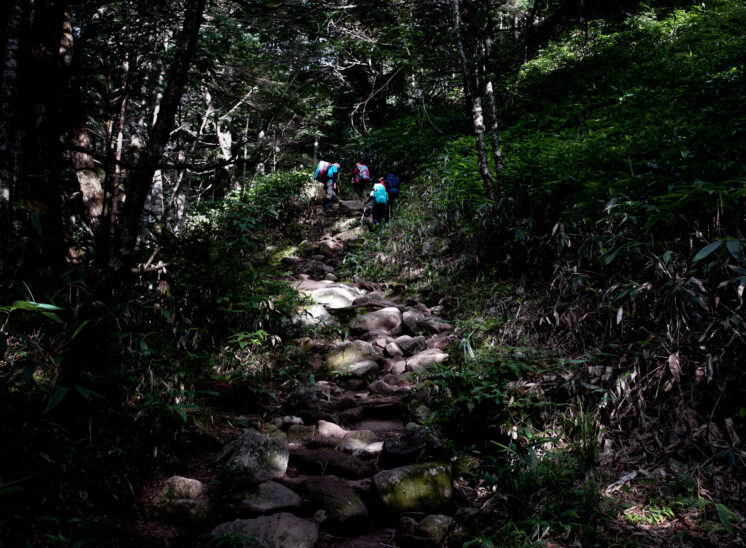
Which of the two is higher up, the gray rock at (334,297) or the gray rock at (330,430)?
the gray rock at (334,297)

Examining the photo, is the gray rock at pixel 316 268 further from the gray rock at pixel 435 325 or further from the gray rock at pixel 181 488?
the gray rock at pixel 181 488

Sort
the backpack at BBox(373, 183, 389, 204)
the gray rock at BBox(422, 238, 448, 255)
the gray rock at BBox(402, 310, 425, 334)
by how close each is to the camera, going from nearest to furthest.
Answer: the gray rock at BBox(402, 310, 425, 334) → the gray rock at BBox(422, 238, 448, 255) → the backpack at BBox(373, 183, 389, 204)

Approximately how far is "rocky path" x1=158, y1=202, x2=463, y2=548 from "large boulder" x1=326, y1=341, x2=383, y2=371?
0.05 metres

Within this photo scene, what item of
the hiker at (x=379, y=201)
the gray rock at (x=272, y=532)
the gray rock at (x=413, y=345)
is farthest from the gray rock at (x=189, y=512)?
the hiker at (x=379, y=201)

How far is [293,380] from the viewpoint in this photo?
4.91 meters

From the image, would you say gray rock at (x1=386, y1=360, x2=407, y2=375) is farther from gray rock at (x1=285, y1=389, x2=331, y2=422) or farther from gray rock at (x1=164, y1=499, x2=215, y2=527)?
gray rock at (x1=164, y1=499, x2=215, y2=527)

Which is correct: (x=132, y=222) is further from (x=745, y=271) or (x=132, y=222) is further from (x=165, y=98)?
(x=745, y=271)

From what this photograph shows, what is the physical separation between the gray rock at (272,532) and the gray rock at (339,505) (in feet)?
0.56

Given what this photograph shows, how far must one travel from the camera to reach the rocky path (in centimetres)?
247

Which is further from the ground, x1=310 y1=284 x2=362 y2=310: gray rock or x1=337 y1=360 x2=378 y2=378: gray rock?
x1=310 y1=284 x2=362 y2=310: gray rock

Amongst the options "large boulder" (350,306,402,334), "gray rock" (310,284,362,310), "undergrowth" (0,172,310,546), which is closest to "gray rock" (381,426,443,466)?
"undergrowth" (0,172,310,546)

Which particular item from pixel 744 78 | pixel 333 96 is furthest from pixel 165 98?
pixel 333 96

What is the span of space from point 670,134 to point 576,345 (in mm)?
3633

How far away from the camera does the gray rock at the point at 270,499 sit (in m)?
2.54
